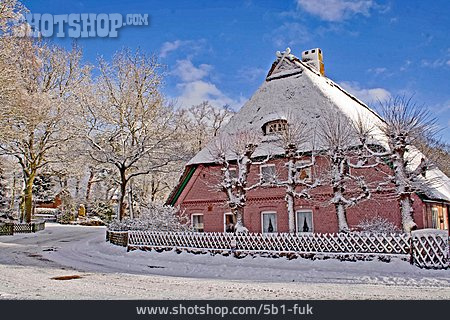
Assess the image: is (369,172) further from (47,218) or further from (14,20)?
(47,218)

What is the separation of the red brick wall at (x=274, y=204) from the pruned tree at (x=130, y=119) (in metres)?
5.47

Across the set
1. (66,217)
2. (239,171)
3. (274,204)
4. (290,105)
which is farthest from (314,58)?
(66,217)

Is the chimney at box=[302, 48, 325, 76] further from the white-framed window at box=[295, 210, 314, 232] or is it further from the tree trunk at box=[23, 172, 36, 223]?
the tree trunk at box=[23, 172, 36, 223]

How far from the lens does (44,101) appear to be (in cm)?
3155

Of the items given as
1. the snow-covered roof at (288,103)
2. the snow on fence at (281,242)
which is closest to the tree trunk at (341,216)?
the snow on fence at (281,242)

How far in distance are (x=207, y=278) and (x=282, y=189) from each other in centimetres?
1012

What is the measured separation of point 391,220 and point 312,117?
22.9 feet

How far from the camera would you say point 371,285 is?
10570mm

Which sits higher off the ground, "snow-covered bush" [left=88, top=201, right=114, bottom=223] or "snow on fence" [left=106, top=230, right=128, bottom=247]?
"snow-covered bush" [left=88, top=201, right=114, bottom=223]

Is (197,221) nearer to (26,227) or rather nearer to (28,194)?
(26,227)

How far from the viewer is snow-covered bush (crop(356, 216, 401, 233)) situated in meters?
16.2

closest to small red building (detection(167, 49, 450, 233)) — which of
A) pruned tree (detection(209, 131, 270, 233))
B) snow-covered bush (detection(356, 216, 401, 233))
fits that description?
snow-covered bush (detection(356, 216, 401, 233))

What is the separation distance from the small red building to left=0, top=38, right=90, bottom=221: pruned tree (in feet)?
41.2

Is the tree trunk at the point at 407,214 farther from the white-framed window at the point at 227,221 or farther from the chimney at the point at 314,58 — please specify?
the chimney at the point at 314,58
